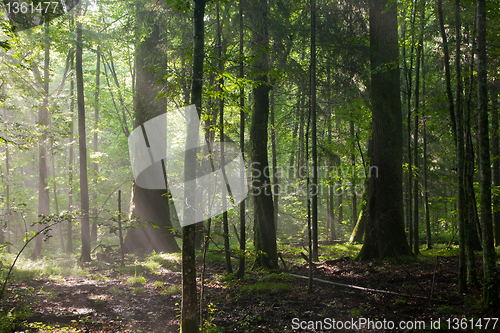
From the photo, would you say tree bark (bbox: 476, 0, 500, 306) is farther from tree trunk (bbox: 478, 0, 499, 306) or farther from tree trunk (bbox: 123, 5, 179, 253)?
tree trunk (bbox: 123, 5, 179, 253)

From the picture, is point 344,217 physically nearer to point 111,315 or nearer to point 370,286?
point 370,286

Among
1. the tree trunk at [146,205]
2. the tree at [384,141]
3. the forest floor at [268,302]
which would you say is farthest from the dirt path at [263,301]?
the tree trunk at [146,205]

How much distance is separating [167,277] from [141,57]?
28.3 ft

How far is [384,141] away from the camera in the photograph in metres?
8.46

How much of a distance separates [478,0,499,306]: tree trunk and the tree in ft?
12.7

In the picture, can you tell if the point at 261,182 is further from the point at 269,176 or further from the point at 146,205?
the point at 146,205

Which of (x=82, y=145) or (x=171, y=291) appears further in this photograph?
(x=82, y=145)

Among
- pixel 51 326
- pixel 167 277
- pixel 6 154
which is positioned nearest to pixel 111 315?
pixel 51 326

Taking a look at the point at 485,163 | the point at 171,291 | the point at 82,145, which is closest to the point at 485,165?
the point at 485,163

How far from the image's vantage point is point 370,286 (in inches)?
242

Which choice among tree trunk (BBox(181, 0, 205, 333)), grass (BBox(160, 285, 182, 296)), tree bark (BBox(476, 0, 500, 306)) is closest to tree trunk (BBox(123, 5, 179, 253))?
grass (BBox(160, 285, 182, 296))

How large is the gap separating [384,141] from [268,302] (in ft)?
18.4

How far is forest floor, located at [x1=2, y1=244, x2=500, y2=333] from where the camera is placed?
14.7 ft

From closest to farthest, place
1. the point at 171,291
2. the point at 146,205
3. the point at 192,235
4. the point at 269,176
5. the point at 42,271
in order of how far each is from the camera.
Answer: the point at 192,235 < the point at 171,291 < the point at 42,271 < the point at 269,176 < the point at 146,205
